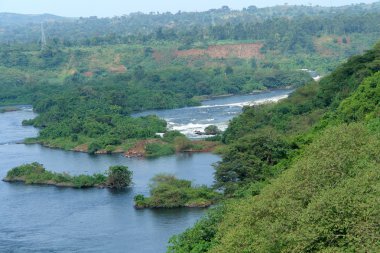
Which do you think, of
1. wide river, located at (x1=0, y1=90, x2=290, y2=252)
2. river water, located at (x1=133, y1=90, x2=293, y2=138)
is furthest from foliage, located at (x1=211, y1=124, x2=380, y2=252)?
river water, located at (x1=133, y1=90, x2=293, y2=138)

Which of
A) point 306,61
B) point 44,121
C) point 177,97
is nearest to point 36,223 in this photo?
point 44,121

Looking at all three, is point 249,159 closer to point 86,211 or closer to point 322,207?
point 86,211

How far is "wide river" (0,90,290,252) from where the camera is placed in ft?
87.0

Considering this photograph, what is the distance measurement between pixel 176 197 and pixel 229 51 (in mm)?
50667

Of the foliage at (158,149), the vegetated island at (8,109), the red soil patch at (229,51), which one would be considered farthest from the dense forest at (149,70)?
the foliage at (158,149)

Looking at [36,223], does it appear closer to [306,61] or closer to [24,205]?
[24,205]

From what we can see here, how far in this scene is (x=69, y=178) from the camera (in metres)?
34.9

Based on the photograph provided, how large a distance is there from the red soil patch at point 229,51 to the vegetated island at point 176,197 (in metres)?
47.8

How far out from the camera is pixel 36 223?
29.1m

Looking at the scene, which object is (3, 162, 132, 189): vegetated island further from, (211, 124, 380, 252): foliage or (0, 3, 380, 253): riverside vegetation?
(211, 124, 380, 252): foliage

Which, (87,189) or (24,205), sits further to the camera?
(87,189)

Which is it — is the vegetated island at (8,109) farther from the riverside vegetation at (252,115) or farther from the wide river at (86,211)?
the wide river at (86,211)

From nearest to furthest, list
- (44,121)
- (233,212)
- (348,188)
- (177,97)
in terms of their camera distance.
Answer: (348,188) < (233,212) < (44,121) < (177,97)

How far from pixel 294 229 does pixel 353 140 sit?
3677 mm
